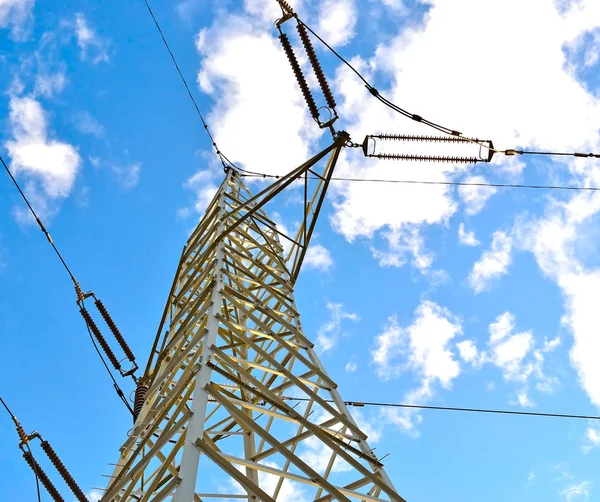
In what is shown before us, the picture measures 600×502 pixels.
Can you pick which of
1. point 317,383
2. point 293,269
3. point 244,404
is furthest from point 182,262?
point 244,404

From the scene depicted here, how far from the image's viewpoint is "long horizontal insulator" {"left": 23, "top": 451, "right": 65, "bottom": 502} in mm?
13484

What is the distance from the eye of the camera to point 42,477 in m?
13.6

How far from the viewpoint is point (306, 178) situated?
13.0 m

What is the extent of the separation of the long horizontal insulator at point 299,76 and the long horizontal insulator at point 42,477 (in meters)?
10.1

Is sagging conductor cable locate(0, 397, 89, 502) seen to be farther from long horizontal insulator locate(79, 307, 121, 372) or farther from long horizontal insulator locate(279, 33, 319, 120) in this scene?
long horizontal insulator locate(279, 33, 319, 120)

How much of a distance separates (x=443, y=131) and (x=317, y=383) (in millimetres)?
8519

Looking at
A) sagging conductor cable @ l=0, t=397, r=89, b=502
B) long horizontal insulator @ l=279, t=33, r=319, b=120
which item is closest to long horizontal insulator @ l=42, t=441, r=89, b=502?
sagging conductor cable @ l=0, t=397, r=89, b=502

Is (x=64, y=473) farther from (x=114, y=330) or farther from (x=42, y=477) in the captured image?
(x=114, y=330)

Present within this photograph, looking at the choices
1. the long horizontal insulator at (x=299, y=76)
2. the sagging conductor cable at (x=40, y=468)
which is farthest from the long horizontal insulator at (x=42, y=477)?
the long horizontal insulator at (x=299, y=76)

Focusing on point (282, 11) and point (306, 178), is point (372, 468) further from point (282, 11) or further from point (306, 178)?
point (282, 11)

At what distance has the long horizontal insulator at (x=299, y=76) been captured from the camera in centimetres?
1353

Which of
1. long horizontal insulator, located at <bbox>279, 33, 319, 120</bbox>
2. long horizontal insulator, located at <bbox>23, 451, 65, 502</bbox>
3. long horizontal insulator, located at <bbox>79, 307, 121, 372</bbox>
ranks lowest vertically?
long horizontal insulator, located at <bbox>23, 451, 65, 502</bbox>

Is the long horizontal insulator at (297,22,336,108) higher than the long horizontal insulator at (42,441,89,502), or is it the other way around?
the long horizontal insulator at (297,22,336,108)

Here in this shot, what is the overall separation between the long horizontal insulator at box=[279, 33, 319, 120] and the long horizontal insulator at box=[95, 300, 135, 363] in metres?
7.95
